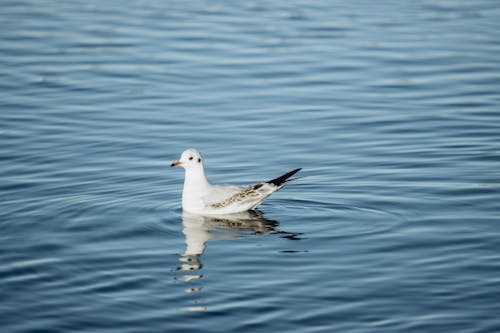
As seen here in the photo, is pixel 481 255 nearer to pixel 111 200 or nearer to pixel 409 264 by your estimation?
pixel 409 264

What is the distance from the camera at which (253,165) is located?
1566 cm

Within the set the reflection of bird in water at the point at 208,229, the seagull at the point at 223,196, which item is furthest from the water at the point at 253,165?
the seagull at the point at 223,196

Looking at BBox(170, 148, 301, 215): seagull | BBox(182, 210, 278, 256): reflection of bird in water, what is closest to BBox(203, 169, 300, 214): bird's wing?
BBox(170, 148, 301, 215): seagull

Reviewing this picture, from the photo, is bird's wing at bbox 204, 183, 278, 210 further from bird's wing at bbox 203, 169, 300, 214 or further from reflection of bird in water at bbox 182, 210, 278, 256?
reflection of bird in water at bbox 182, 210, 278, 256

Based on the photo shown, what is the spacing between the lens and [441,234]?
1225 centimetres

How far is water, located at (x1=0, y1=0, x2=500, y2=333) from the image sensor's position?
33.2 feet

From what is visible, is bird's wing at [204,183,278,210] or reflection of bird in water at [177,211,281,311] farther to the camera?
bird's wing at [204,183,278,210]

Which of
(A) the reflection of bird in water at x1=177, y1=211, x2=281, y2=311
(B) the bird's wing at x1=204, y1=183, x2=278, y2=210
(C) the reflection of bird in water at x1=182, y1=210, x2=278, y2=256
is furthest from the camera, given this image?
(B) the bird's wing at x1=204, y1=183, x2=278, y2=210

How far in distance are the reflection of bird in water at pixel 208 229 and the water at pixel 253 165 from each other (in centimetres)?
5

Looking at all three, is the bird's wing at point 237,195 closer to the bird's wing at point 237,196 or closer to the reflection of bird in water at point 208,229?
the bird's wing at point 237,196

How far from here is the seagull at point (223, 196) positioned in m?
13.4

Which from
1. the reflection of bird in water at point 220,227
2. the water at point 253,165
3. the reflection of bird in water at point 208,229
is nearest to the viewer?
the water at point 253,165

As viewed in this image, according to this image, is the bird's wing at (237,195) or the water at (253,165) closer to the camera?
the water at (253,165)

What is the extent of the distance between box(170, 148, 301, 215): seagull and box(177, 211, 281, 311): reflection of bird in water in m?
0.12
